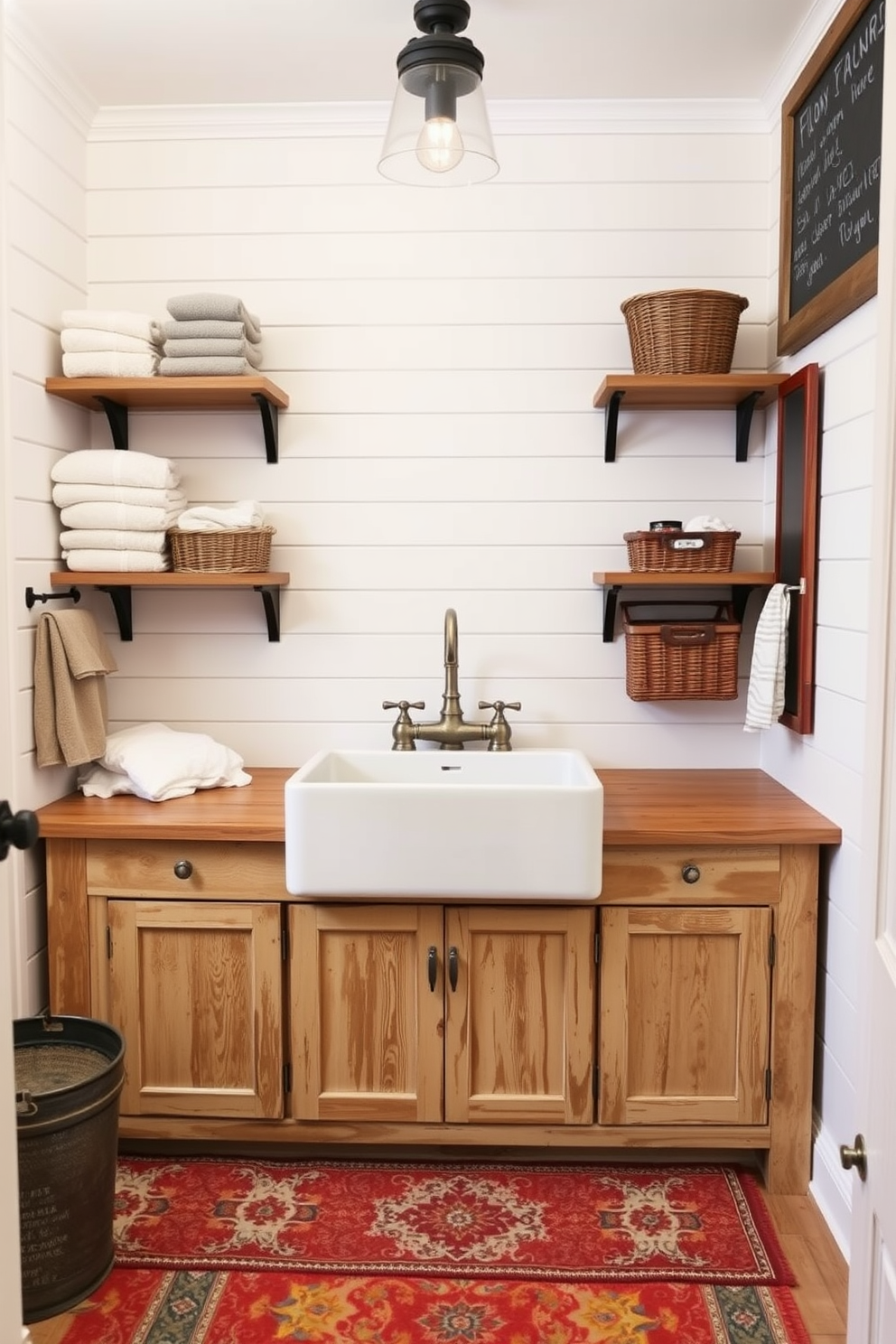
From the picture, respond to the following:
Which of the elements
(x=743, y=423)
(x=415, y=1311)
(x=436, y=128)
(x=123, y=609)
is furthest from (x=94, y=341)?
(x=415, y=1311)

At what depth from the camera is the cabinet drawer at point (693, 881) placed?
2430 mm

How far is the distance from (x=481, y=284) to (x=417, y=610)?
86 cm

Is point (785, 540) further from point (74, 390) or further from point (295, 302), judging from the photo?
point (74, 390)

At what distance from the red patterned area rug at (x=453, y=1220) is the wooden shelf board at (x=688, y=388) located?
1816 mm

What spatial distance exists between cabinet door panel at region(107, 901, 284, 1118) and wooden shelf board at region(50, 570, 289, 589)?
2.48 ft

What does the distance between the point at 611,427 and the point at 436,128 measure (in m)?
1.00

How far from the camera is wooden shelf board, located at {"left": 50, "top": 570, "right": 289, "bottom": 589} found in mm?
2676

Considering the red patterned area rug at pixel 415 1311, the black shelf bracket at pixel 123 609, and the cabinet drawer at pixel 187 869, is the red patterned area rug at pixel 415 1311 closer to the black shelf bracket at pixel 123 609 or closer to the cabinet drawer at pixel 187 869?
the cabinet drawer at pixel 187 869

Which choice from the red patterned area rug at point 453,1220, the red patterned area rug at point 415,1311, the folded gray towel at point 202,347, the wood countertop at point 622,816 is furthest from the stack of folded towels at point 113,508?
the red patterned area rug at point 415,1311

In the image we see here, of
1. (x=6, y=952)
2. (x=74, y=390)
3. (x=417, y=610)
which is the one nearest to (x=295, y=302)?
(x=74, y=390)

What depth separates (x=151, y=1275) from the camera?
2.16 m

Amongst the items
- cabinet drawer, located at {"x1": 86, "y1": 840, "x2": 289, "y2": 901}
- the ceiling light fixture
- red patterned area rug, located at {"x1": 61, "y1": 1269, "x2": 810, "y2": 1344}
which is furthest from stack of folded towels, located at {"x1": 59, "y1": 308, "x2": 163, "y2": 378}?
red patterned area rug, located at {"x1": 61, "y1": 1269, "x2": 810, "y2": 1344}

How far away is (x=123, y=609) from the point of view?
2.93 meters

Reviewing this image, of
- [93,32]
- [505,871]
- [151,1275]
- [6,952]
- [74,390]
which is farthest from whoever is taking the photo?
[74,390]
